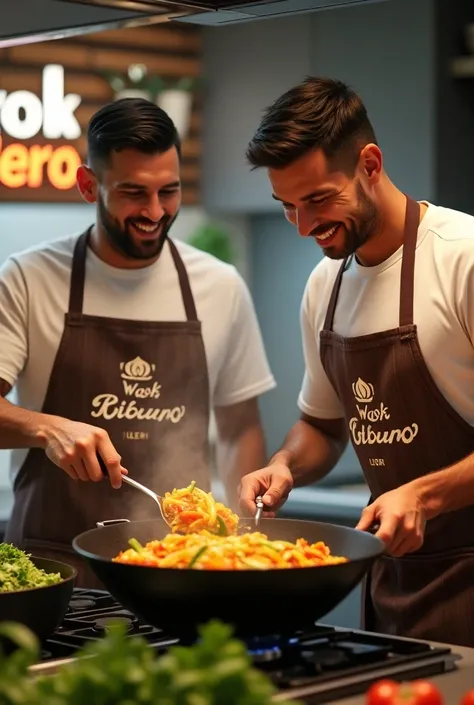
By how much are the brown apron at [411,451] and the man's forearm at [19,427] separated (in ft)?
2.13

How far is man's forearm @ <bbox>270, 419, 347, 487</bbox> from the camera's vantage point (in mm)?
2682

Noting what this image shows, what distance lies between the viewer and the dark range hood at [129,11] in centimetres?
212

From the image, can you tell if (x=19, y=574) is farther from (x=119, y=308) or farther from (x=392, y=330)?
(x=119, y=308)

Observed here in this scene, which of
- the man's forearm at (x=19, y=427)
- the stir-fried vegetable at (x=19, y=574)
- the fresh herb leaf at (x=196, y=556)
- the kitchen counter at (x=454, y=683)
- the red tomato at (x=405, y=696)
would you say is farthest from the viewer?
the man's forearm at (x=19, y=427)

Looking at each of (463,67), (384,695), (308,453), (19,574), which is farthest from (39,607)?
(463,67)

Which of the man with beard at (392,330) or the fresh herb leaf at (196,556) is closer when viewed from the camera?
the fresh herb leaf at (196,556)

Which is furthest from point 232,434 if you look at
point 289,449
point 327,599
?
point 327,599

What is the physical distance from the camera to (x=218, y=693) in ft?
3.90

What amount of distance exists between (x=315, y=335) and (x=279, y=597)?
3.41ft

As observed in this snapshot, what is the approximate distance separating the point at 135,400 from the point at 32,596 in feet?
3.76

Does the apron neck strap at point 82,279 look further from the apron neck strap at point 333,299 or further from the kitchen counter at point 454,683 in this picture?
the kitchen counter at point 454,683

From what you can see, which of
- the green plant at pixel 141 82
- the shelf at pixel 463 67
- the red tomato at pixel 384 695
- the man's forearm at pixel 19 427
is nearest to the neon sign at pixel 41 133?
the green plant at pixel 141 82

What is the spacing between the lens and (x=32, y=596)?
6.05 ft

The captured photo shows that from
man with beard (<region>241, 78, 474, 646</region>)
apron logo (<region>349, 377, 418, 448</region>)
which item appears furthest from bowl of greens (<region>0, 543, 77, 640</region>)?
apron logo (<region>349, 377, 418, 448</region>)
